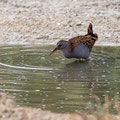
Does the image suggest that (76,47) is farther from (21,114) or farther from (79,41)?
(21,114)

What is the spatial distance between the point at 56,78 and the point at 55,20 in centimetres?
529

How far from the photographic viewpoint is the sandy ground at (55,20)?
43.2ft

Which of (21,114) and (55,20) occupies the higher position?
(21,114)

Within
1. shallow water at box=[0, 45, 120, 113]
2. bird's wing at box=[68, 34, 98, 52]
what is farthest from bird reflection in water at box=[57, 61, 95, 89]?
bird's wing at box=[68, 34, 98, 52]

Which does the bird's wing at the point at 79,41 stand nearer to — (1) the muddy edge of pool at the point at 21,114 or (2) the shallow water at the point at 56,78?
(2) the shallow water at the point at 56,78

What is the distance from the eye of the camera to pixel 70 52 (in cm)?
1069

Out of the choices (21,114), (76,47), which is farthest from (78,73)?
(21,114)

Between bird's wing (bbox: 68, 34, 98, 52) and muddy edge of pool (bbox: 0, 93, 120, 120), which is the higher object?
muddy edge of pool (bbox: 0, 93, 120, 120)

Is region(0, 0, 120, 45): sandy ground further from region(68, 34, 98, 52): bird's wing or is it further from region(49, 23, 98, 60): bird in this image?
region(49, 23, 98, 60): bird

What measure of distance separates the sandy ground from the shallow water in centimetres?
143

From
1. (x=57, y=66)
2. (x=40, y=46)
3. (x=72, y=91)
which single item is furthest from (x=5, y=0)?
(x=72, y=91)

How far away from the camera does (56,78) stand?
29.6 ft

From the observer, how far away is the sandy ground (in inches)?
519

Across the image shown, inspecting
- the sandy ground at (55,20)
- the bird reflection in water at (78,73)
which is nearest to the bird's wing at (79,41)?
the bird reflection in water at (78,73)
